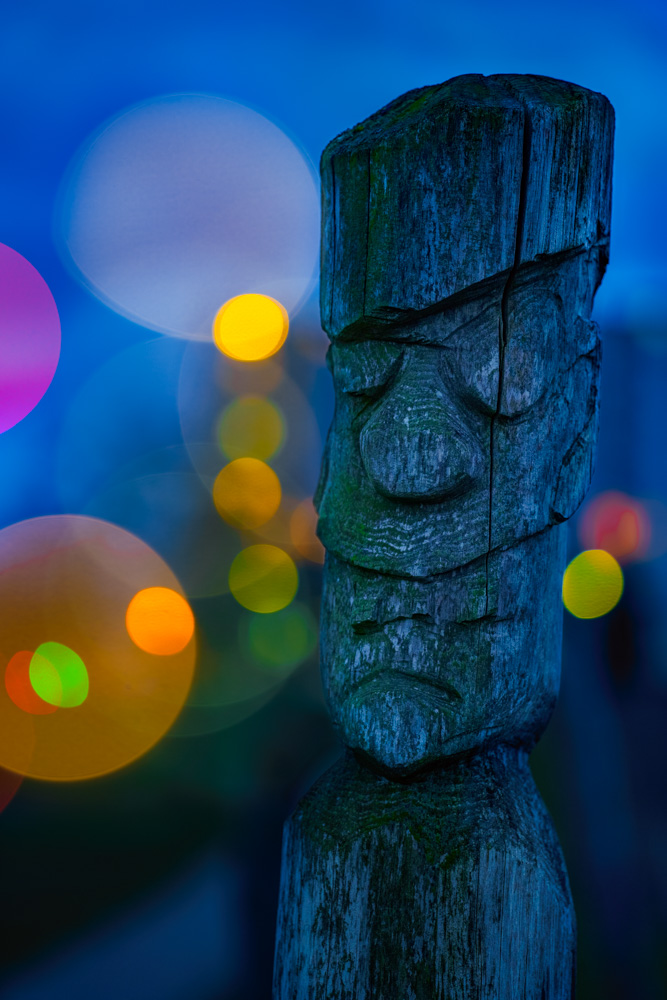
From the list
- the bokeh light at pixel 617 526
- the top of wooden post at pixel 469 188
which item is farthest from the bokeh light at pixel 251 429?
the top of wooden post at pixel 469 188

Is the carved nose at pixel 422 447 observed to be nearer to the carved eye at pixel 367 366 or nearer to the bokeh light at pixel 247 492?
the carved eye at pixel 367 366

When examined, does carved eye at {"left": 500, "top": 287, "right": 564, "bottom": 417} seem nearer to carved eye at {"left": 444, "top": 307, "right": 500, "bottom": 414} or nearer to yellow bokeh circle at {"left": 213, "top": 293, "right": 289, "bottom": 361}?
carved eye at {"left": 444, "top": 307, "right": 500, "bottom": 414}

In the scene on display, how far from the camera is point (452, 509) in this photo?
1405 mm

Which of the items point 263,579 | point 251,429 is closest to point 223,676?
point 263,579

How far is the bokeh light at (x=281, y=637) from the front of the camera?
2.68m

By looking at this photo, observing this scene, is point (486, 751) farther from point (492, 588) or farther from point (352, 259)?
point (352, 259)

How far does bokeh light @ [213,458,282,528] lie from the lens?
265 cm

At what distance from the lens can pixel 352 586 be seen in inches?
58.4

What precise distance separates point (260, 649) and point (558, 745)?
43.4 inches

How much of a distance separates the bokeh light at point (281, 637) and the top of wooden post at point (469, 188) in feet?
4.82

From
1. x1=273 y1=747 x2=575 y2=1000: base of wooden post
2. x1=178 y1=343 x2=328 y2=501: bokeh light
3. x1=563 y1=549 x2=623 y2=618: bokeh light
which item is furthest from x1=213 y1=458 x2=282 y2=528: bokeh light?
x1=273 y1=747 x2=575 y2=1000: base of wooden post

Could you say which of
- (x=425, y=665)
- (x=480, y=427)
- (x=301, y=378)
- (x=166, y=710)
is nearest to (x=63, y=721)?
(x=166, y=710)

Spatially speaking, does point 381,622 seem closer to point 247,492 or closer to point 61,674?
point 247,492

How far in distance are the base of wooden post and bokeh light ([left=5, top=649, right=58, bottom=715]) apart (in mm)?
1355
